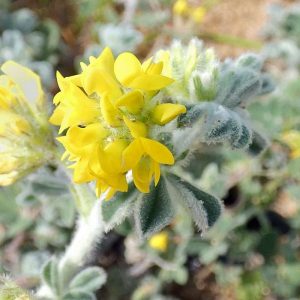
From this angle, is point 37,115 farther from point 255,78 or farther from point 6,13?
point 6,13

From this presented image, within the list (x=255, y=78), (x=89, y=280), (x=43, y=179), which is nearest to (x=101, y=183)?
(x=255, y=78)

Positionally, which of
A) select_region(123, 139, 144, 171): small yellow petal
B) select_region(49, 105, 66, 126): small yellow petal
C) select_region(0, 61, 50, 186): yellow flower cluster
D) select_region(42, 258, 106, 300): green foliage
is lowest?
select_region(42, 258, 106, 300): green foliage

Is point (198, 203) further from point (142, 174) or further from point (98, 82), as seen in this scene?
point (98, 82)

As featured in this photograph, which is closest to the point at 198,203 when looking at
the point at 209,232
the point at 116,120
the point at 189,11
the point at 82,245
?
the point at 116,120

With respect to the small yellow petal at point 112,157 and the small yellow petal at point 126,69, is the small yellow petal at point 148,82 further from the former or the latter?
the small yellow petal at point 112,157

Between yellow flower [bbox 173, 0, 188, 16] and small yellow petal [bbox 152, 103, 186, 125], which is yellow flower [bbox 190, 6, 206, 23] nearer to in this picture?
yellow flower [bbox 173, 0, 188, 16]

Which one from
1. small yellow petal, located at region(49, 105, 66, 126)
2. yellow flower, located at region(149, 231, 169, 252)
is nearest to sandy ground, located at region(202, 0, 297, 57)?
yellow flower, located at region(149, 231, 169, 252)

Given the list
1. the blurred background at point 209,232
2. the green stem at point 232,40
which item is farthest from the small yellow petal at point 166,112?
the green stem at point 232,40
